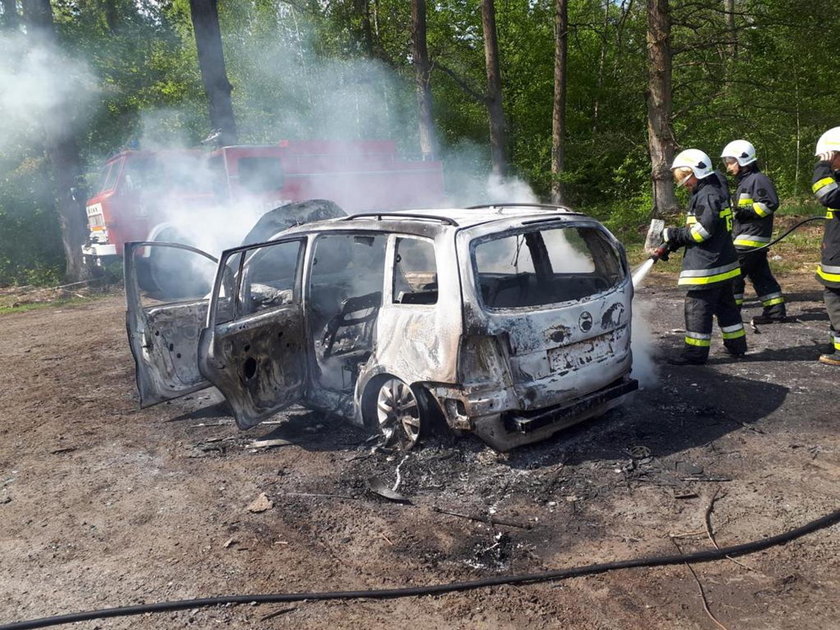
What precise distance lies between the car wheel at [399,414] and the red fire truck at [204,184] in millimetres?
8067

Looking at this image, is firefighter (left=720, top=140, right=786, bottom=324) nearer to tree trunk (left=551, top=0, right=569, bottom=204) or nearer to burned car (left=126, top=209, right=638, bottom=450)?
burned car (left=126, top=209, right=638, bottom=450)

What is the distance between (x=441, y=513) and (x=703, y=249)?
11.6 feet

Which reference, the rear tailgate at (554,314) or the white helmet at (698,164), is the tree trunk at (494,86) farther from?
the rear tailgate at (554,314)

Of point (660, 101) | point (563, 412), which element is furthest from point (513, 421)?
point (660, 101)

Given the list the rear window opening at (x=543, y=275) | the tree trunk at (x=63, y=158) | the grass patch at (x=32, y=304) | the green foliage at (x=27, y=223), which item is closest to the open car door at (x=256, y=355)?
the rear window opening at (x=543, y=275)

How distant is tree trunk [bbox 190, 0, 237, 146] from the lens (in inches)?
513

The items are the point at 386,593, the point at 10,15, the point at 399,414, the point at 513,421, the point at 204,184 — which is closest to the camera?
the point at 386,593

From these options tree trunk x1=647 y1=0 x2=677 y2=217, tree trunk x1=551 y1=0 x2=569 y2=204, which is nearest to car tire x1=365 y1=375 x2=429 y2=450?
tree trunk x1=647 y1=0 x2=677 y2=217

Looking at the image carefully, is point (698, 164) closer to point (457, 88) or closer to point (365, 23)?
point (365, 23)

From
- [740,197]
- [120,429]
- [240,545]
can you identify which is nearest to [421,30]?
[740,197]

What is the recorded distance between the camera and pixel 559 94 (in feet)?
56.4

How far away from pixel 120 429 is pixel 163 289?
6.84 m

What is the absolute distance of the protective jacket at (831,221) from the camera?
5.30 m

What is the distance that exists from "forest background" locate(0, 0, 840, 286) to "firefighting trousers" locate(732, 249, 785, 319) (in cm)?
738
